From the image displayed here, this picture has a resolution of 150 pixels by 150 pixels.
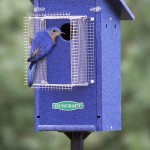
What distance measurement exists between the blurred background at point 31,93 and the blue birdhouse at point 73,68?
11.0 ft

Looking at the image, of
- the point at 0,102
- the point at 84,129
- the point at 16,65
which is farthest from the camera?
the point at 0,102

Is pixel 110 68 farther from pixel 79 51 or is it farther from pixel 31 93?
pixel 31 93

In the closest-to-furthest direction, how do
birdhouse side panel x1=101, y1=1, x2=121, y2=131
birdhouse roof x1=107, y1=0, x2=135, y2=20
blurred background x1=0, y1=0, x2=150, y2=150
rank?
birdhouse side panel x1=101, y1=1, x2=121, y2=131
birdhouse roof x1=107, y1=0, x2=135, y2=20
blurred background x1=0, y1=0, x2=150, y2=150

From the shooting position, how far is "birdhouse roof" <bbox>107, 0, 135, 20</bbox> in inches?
372

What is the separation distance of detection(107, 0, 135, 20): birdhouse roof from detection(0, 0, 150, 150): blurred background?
297 cm

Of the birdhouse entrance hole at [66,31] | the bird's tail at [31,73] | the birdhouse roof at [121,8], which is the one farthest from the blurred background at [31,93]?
the bird's tail at [31,73]

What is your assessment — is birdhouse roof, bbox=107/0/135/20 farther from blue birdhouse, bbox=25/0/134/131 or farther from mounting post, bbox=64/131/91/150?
mounting post, bbox=64/131/91/150

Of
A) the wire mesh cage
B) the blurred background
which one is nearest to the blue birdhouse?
the wire mesh cage

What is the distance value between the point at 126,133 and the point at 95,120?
4650mm

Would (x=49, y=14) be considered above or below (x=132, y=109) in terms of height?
above

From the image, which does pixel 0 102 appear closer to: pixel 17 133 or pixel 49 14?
pixel 17 133

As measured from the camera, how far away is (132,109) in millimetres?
13484

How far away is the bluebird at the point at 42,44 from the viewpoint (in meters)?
9.12

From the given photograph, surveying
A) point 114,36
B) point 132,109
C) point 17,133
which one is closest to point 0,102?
point 17,133
